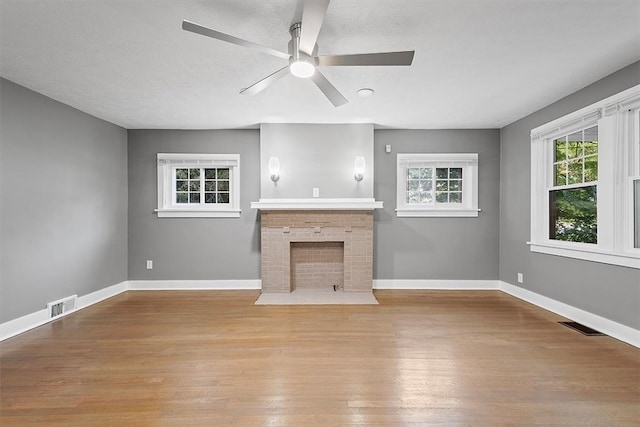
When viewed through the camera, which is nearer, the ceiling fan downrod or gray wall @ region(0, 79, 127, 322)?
the ceiling fan downrod

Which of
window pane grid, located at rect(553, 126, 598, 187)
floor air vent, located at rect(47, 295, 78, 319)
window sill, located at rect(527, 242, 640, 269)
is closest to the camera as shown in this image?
window sill, located at rect(527, 242, 640, 269)

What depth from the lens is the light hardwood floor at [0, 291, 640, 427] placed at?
1724 millimetres

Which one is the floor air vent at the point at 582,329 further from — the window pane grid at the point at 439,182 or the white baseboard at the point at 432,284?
the window pane grid at the point at 439,182

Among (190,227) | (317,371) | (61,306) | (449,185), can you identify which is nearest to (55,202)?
(61,306)

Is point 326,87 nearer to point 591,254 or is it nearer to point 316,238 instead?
point 316,238

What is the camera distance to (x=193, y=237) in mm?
4496

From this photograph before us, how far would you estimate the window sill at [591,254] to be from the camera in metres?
2.59

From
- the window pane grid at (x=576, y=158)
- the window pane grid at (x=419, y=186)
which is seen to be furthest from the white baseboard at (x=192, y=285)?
the window pane grid at (x=576, y=158)

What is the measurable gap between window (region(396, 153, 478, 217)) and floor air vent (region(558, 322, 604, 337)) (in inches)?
71.1

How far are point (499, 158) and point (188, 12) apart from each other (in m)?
4.37

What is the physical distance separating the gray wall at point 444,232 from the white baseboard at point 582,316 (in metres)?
0.58

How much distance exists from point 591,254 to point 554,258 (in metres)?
0.52

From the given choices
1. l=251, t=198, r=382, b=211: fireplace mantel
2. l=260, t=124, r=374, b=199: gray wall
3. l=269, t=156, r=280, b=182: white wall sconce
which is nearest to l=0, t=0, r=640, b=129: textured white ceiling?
l=260, t=124, r=374, b=199: gray wall

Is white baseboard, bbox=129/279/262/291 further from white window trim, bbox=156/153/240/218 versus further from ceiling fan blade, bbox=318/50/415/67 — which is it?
ceiling fan blade, bbox=318/50/415/67
